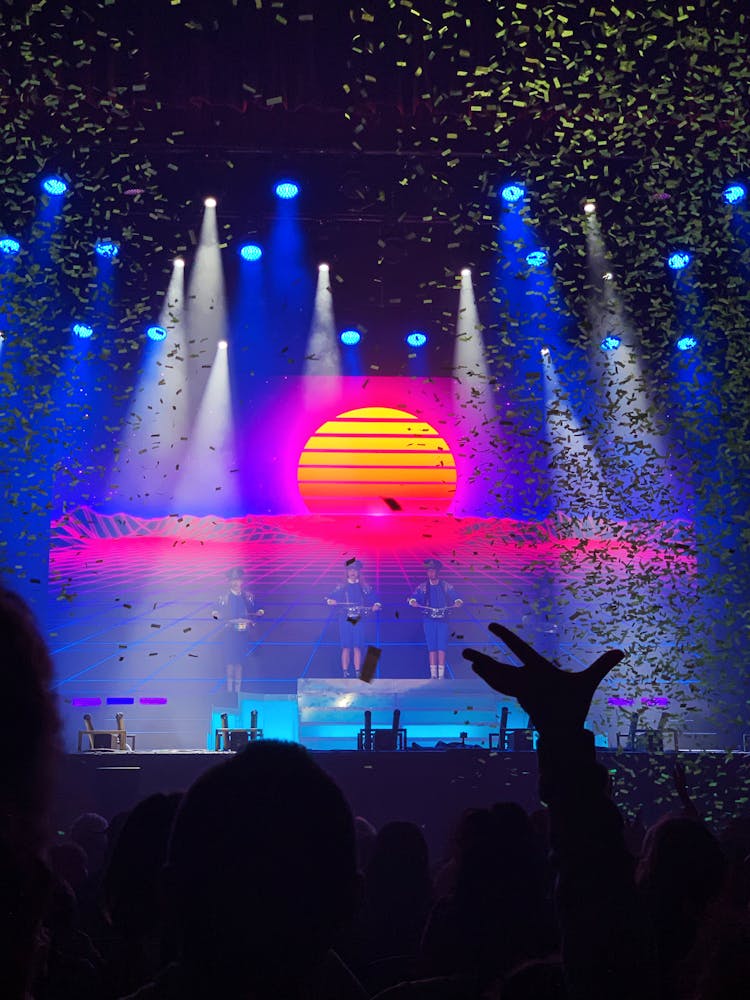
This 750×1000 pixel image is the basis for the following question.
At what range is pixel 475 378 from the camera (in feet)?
30.2

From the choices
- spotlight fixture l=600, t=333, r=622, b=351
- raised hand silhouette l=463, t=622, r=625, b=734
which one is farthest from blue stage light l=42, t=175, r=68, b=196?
raised hand silhouette l=463, t=622, r=625, b=734

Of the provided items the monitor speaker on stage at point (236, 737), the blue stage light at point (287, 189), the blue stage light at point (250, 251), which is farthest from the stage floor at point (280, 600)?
the blue stage light at point (287, 189)

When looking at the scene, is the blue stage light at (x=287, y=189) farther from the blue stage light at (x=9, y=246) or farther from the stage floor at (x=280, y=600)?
the stage floor at (x=280, y=600)

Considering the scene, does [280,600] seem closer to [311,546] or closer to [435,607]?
[311,546]

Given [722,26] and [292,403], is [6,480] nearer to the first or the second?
[292,403]

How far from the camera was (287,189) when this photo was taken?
26.1 ft

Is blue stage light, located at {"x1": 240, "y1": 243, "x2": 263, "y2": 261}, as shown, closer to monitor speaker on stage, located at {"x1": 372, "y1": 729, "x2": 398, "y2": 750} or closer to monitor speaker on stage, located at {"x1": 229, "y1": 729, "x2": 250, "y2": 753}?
monitor speaker on stage, located at {"x1": 229, "y1": 729, "x2": 250, "y2": 753}

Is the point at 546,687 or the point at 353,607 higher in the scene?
the point at 353,607

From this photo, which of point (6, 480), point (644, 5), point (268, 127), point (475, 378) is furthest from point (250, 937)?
point (475, 378)

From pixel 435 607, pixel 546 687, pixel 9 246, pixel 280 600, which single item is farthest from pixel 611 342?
pixel 546 687

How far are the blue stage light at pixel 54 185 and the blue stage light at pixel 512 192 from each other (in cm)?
397

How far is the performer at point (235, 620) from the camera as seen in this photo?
9.03 m

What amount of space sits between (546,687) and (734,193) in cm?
782

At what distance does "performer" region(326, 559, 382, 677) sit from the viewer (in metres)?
8.98
